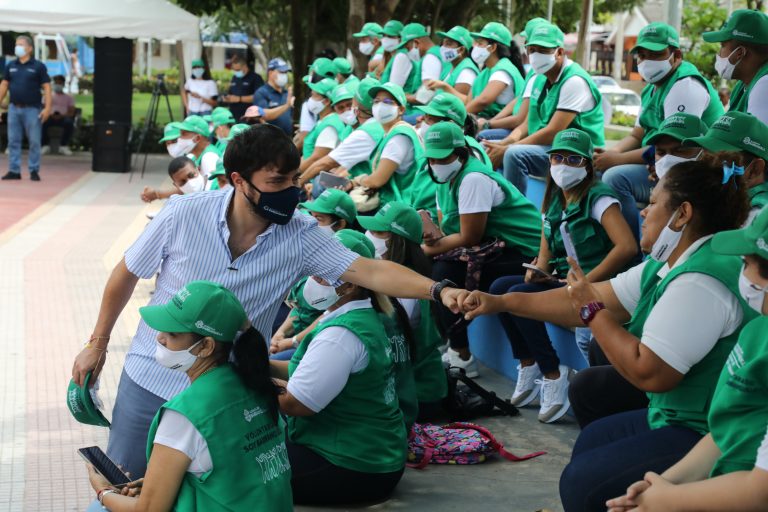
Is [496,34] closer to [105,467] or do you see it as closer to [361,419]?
[361,419]

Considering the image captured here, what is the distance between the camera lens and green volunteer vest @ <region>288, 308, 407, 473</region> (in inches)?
185

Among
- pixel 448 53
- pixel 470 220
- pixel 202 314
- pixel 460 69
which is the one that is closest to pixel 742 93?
pixel 470 220

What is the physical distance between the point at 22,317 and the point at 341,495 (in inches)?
188

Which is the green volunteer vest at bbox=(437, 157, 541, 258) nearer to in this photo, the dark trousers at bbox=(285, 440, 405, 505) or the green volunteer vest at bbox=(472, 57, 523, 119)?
the dark trousers at bbox=(285, 440, 405, 505)

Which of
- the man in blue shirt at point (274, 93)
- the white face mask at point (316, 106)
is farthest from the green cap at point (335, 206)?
the man in blue shirt at point (274, 93)

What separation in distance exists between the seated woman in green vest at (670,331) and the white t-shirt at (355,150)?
496 centimetres

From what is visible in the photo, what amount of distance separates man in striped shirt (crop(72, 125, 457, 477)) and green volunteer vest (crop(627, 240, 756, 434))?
0.87m

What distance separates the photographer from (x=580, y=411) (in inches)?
183

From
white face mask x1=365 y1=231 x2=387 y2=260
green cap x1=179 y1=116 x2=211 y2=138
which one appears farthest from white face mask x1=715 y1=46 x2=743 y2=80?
green cap x1=179 y1=116 x2=211 y2=138

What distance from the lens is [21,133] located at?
1752 cm

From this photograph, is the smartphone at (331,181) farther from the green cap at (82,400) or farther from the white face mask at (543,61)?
the green cap at (82,400)

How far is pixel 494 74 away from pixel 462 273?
3695 mm

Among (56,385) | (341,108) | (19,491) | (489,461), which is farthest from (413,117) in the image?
(19,491)

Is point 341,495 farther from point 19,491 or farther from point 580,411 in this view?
point 19,491
